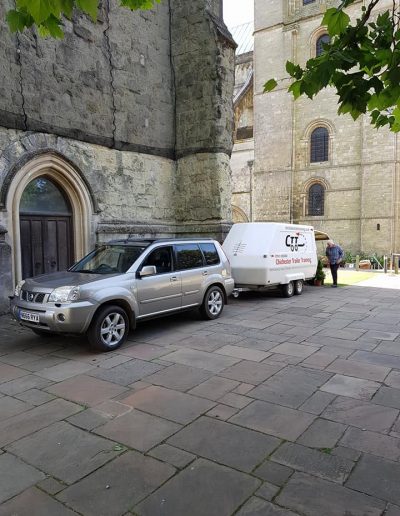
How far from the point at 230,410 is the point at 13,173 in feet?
24.1

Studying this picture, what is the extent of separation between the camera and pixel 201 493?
2771 mm

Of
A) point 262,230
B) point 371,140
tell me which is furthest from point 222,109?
point 371,140

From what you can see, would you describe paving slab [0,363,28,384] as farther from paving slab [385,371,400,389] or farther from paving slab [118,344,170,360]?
paving slab [385,371,400,389]

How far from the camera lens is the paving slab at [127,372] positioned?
4996 mm

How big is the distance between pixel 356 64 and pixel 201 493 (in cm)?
327

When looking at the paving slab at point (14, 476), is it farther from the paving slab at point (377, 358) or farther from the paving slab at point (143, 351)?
the paving slab at point (377, 358)

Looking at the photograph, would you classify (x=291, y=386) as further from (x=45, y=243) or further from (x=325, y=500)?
(x=45, y=243)

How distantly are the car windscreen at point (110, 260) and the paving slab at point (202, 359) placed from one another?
170 centimetres

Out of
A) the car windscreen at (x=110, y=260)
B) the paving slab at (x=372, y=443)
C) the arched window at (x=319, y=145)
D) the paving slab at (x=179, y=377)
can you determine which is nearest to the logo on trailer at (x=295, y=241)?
the car windscreen at (x=110, y=260)

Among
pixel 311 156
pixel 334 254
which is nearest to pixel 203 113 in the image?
pixel 334 254

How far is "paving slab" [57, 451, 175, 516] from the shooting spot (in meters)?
2.65

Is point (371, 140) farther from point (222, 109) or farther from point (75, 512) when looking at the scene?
point (75, 512)

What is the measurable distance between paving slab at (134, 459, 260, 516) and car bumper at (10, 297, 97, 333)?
3.23 m

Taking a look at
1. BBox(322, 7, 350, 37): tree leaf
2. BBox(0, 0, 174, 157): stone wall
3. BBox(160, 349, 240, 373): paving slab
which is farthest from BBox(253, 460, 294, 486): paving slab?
BBox(0, 0, 174, 157): stone wall
